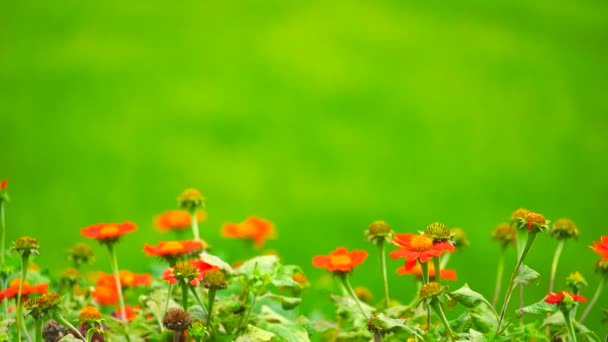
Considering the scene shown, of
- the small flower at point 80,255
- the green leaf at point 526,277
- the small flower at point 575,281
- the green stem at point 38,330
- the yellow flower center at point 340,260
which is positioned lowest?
the small flower at point 80,255

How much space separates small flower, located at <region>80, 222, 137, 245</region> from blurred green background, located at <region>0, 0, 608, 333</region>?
2174mm

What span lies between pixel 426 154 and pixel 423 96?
0.53 m

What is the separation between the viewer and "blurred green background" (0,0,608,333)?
399 centimetres

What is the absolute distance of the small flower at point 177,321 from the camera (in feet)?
3.66

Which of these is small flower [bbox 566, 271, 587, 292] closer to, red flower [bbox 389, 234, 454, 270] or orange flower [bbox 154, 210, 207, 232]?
red flower [bbox 389, 234, 454, 270]

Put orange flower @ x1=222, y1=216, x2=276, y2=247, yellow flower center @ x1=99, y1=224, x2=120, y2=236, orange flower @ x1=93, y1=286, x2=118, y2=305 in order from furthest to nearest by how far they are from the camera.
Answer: orange flower @ x1=222, y1=216, x2=276, y2=247 → orange flower @ x1=93, y1=286, x2=118, y2=305 → yellow flower center @ x1=99, y1=224, x2=120, y2=236

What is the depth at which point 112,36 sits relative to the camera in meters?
5.18

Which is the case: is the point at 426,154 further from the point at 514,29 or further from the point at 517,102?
the point at 514,29

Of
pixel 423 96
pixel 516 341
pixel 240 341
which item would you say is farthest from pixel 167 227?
pixel 423 96

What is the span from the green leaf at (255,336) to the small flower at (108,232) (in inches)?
12.0

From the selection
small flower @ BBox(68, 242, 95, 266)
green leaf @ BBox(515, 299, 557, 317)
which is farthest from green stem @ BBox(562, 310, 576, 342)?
small flower @ BBox(68, 242, 95, 266)

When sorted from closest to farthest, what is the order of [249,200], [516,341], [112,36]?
[516,341], [249,200], [112,36]

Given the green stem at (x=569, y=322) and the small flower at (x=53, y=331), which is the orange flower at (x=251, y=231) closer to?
the small flower at (x=53, y=331)

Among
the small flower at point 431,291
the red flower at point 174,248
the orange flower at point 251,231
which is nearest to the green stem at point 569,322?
the small flower at point 431,291
